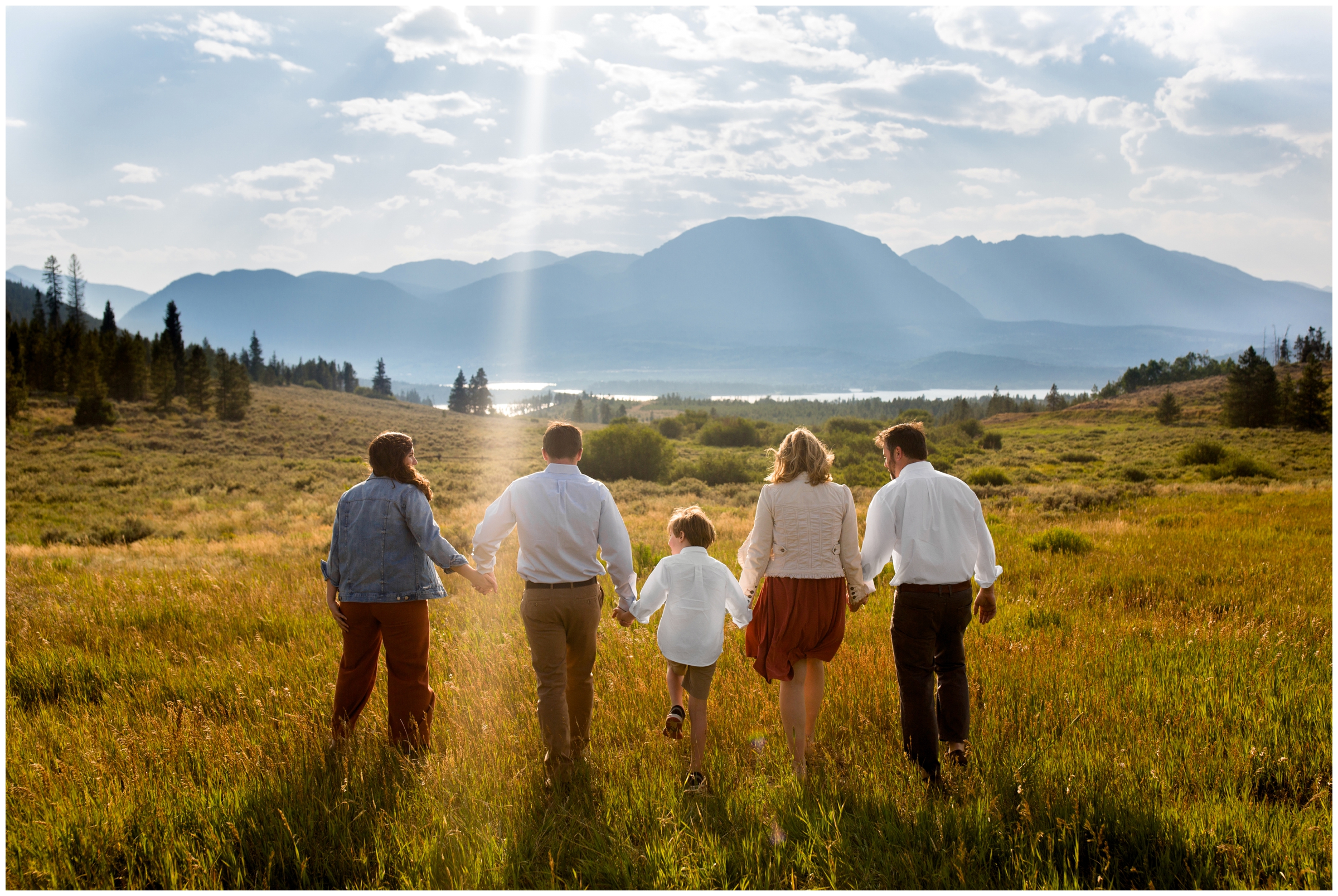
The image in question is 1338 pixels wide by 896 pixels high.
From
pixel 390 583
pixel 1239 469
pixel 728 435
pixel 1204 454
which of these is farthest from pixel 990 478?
pixel 728 435

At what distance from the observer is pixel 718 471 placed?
4597cm

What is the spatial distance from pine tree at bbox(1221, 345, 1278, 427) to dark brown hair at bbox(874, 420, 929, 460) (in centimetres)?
9253

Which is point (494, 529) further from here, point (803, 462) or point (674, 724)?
point (803, 462)

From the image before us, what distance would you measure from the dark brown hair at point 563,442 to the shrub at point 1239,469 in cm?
3989

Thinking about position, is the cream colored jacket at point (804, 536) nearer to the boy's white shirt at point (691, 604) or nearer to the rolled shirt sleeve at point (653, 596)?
the boy's white shirt at point (691, 604)

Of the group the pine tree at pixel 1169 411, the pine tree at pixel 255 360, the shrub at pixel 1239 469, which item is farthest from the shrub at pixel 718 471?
the pine tree at pixel 255 360

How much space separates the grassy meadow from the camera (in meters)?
3.57

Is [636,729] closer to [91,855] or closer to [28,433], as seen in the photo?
[91,855]

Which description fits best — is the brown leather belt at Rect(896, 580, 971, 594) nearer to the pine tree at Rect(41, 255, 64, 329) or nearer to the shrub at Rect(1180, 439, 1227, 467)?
the shrub at Rect(1180, 439, 1227, 467)

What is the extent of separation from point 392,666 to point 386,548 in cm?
89

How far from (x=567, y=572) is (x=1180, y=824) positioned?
12.6 feet

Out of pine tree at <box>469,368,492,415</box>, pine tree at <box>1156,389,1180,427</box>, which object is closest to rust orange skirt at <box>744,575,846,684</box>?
pine tree at <box>1156,389,1180,427</box>

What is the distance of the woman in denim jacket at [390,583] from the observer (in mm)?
4766

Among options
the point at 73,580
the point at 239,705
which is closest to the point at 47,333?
the point at 73,580
